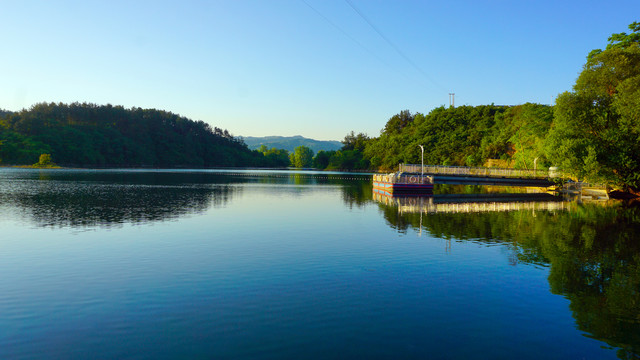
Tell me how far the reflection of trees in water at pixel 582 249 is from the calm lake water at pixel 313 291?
9cm

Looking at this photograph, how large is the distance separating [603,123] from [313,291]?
184 ft

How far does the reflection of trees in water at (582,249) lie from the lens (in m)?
11.7

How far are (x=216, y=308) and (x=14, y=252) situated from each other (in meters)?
13.7

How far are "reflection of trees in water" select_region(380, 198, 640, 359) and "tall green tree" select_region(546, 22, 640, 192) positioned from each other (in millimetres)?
9784

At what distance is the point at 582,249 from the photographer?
21984mm

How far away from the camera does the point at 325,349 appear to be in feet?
31.1

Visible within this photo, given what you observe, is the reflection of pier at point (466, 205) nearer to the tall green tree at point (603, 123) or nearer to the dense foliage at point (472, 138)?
the tall green tree at point (603, 123)

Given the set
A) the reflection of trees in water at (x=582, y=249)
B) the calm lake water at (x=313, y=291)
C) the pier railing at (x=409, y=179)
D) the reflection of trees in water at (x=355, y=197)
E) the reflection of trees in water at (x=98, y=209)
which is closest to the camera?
the calm lake water at (x=313, y=291)

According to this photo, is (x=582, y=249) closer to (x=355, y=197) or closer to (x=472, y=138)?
(x=355, y=197)

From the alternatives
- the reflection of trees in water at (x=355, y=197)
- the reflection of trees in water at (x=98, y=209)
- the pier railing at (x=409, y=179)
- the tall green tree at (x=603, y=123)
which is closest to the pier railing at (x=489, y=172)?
the pier railing at (x=409, y=179)

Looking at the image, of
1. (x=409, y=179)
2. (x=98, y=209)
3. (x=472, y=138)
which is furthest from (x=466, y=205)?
(x=472, y=138)

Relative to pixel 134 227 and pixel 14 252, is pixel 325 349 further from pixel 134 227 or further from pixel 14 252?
pixel 134 227

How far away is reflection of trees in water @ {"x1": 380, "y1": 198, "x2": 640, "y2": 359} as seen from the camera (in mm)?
11734

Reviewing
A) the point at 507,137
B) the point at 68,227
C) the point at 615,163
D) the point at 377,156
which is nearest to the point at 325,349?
the point at 68,227
